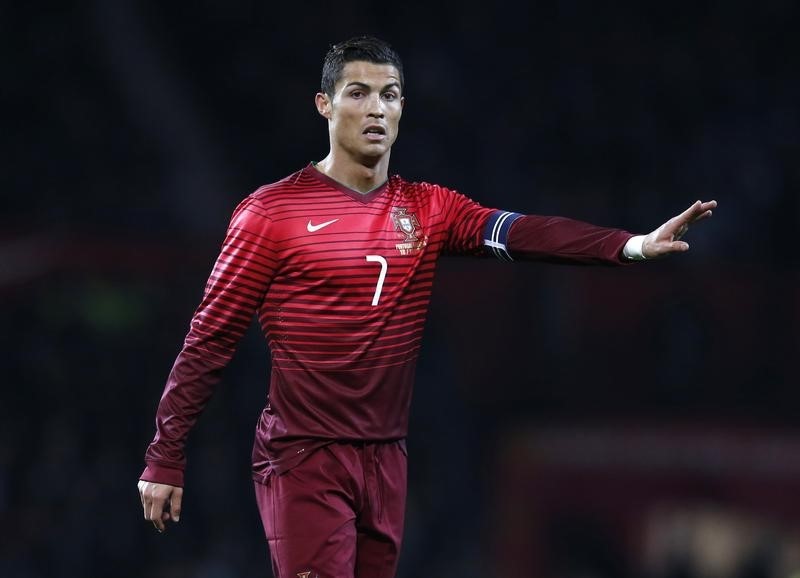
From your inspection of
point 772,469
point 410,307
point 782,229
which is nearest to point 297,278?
point 410,307

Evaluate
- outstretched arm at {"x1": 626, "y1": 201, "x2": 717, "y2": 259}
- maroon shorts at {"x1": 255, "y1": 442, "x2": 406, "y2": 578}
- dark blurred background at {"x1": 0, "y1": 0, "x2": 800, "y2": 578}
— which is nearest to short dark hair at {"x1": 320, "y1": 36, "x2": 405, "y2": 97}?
outstretched arm at {"x1": 626, "y1": 201, "x2": 717, "y2": 259}

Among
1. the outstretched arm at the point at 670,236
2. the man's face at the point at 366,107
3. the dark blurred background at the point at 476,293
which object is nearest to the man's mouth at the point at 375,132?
the man's face at the point at 366,107

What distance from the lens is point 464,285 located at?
28.2ft

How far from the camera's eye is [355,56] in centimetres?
359

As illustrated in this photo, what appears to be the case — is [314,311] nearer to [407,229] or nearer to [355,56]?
[407,229]

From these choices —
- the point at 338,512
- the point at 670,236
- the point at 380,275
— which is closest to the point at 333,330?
the point at 380,275

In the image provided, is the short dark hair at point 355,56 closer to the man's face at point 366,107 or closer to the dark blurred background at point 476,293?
the man's face at point 366,107

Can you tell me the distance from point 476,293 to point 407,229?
5042 millimetres

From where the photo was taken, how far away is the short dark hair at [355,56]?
3.59m

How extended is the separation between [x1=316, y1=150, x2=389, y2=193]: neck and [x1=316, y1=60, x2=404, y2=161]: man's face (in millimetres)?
24

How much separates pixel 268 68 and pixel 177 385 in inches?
288

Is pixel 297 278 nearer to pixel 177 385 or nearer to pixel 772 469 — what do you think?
pixel 177 385

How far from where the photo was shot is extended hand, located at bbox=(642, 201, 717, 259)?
330 centimetres

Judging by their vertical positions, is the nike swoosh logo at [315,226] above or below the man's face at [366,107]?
below
